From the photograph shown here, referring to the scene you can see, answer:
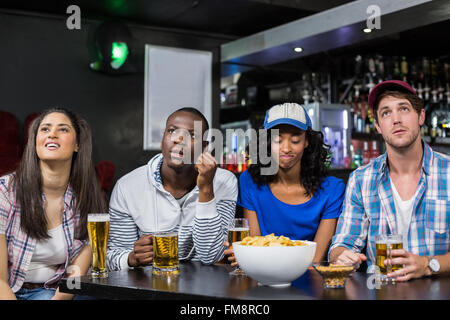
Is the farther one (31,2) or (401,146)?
(31,2)

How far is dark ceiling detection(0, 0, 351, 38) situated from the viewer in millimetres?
4504

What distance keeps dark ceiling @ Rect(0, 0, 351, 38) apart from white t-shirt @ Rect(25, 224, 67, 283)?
282cm

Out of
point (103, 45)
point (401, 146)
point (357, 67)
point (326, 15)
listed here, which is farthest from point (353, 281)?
point (357, 67)

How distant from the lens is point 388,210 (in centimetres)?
209

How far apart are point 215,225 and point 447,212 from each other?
0.90 m

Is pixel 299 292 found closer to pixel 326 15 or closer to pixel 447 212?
pixel 447 212

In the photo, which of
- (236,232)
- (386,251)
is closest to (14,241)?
(236,232)

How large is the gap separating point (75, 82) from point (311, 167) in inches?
116

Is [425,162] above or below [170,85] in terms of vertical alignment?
below

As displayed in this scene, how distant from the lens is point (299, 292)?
141cm

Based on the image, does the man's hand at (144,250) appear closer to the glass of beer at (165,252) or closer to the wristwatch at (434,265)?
the glass of beer at (165,252)

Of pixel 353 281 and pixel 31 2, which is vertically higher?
pixel 31 2

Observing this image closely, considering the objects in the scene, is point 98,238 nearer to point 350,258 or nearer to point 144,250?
point 144,250

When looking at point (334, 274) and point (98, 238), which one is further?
point (98, 238)
